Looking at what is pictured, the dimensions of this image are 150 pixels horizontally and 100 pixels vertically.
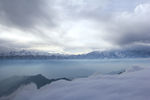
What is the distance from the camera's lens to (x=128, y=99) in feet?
11.9

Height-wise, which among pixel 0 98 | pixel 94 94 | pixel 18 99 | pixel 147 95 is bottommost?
pixel 0 98

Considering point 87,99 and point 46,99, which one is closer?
point 87,99

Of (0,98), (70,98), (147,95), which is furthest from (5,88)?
(147,95)

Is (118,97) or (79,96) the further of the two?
(79,96)

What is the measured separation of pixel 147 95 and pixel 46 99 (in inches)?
180

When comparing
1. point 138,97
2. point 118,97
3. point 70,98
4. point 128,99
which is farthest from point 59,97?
point 138,97

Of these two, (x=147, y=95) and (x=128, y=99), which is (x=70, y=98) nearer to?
(x=128, y=99)

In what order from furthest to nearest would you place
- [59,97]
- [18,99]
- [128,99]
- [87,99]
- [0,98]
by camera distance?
[0,98] < [18,99] < [59,97] < [87,99] < [128,99]

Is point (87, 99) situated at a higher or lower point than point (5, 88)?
higher

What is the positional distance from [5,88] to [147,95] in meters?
16.0

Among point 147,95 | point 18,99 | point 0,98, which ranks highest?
point 147,95

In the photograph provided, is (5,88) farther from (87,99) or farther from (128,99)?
(128,99)

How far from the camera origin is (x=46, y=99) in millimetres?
4992

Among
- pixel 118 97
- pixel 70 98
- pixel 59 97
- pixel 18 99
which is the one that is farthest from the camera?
pixel 18 99
